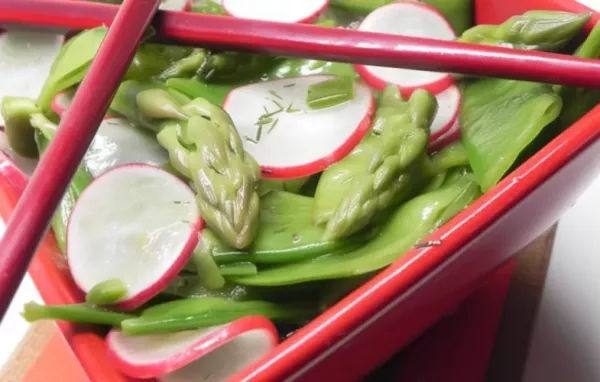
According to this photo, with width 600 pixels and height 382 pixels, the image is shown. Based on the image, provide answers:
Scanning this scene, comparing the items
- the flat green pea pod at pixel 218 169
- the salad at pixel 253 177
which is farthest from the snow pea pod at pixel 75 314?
the flat green pea pod at pixel 218 169

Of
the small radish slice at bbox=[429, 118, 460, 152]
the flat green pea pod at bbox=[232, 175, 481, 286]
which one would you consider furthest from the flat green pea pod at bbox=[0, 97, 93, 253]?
the small radish slice at bbox=[429, 118, 460, 152]

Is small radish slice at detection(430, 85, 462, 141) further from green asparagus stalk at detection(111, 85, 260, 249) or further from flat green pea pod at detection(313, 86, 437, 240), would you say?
green asparagus stalk at detection(111, 85, 260, 249)

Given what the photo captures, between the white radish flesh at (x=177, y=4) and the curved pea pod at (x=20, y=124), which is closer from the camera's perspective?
the curved pea pod at (x=20, y=124)

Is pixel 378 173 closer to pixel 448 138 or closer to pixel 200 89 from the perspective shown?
pixel 448 138

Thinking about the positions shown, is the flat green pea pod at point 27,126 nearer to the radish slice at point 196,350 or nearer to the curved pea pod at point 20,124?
the curved pea pod at point 20,124

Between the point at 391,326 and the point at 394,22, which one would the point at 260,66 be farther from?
the point at 391,326

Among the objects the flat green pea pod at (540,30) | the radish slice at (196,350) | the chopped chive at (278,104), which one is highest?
the flat green pea pod at (540,30)

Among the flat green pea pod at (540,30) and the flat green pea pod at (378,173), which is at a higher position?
the flat green pea pod at (540,30)
